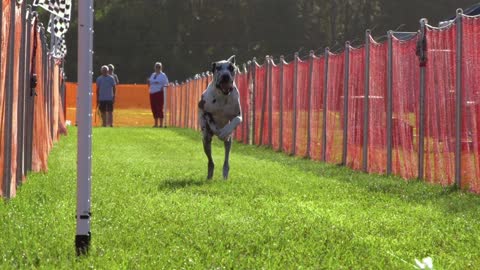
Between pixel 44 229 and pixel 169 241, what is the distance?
82cm

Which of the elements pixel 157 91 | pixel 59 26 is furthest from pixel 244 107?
pixel 157 91

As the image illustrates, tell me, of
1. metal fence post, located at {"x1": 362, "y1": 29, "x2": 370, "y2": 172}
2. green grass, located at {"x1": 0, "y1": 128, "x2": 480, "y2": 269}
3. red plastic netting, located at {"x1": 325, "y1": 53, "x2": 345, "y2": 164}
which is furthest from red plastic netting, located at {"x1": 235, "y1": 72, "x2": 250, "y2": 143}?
green grass, located at {"x1": 0, "y1": 128, "x2": 480, "y2": 269}

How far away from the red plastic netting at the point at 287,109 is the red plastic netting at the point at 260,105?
1645 mm

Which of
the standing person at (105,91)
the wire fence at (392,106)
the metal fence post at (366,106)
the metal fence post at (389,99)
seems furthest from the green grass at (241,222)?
the standing person at (105,91)

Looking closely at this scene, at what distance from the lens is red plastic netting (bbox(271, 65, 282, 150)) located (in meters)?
19.2

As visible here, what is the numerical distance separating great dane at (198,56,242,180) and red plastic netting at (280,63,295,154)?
6324mm

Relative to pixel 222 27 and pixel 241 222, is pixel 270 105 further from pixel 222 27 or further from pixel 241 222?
pixel 222 27

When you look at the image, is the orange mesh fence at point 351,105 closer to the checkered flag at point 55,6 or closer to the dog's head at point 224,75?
the checkered flag at point 55,6

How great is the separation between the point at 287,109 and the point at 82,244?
13.1 metres

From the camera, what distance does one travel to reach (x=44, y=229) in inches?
248

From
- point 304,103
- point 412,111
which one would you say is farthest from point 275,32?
point 412,111

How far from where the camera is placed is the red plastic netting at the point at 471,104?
986 cm

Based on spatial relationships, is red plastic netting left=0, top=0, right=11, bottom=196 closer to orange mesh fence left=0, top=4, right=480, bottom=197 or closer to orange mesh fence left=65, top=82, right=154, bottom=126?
orange mesh fence left=0, top=4, right=480, bottom=197

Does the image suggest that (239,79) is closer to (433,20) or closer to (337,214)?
(337,214)
